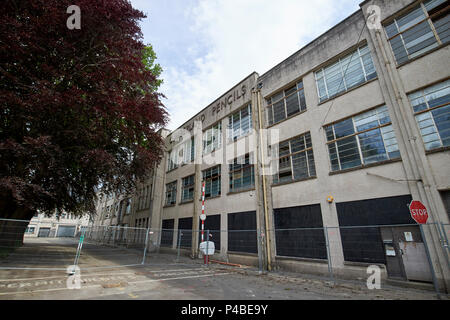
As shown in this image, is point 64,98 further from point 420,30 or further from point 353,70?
point 420,30

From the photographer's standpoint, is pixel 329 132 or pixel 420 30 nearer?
pixel 420 30

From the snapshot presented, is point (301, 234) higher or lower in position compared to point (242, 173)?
lower

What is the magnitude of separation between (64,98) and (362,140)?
43.7 ft

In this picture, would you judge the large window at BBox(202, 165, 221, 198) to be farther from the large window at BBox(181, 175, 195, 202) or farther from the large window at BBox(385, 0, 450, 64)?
the large window at BBox(385, 0, 450, 64)

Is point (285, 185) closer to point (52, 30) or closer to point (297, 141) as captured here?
point (297, 141)

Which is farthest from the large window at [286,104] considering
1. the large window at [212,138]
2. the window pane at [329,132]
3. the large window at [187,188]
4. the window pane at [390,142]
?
the large window at [187,188]

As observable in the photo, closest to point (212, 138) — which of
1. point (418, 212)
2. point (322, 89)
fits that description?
point (322, 89)

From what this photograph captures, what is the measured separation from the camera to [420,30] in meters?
9.19

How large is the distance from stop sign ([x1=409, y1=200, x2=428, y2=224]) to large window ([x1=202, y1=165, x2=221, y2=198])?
11956 mm

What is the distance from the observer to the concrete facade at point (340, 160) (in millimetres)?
8062

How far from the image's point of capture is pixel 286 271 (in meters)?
11.0

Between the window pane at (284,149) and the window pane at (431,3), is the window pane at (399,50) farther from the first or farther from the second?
the window pane at (284,149)

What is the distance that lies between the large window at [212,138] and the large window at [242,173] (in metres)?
2.85

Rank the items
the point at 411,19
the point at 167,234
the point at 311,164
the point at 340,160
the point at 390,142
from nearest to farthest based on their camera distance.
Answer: the point at 390,142
the point at 411,19
the point at 340,160
the point at 311,164
the point at 167,234
